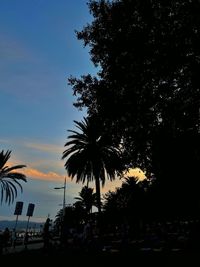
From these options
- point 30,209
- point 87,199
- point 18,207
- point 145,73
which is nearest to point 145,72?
point 145,73

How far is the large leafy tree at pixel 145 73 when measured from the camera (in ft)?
50.8

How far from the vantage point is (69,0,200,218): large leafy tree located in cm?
1549

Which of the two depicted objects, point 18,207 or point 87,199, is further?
point 87,199

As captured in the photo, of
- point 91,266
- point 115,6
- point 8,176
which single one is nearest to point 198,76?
point 115,6

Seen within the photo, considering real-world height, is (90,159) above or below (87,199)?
below

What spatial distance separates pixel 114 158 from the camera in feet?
151

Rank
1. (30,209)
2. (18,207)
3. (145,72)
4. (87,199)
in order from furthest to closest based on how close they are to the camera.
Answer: (87,199)
(30,209)
(18,207)
(145,72)

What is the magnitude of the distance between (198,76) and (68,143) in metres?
35.3

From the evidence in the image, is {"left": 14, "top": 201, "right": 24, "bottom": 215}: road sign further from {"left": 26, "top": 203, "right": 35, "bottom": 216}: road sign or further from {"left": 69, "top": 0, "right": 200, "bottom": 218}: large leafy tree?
{"left": 69, "top": 0, "right": 200, "bottom": 218}: large leafy tree

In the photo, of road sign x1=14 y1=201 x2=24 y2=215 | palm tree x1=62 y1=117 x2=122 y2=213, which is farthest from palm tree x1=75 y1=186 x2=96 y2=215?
road sign x1=14 y1=201 x2=24 y2=215

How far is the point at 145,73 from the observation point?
16.6m

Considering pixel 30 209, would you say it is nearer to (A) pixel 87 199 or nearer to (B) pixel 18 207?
(B) pixel 18 207

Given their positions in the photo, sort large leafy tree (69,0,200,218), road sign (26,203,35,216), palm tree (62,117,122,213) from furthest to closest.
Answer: palm tree (62,117,122,213) → road sign (26,203,35,216) → large leafy tree (69,0,200,218)

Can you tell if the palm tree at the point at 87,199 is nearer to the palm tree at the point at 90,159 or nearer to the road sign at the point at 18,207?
the palm tree at the point at 90,159
